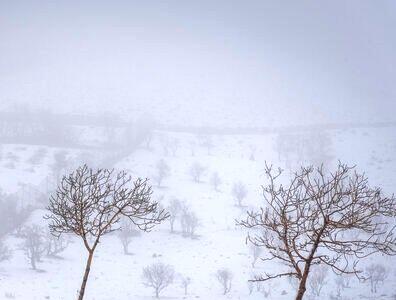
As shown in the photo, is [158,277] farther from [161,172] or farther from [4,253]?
[161,172]

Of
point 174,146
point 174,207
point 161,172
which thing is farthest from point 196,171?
point 174,146

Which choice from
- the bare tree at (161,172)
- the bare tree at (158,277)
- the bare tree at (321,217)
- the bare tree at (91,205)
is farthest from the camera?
the bare tree at (161,172)

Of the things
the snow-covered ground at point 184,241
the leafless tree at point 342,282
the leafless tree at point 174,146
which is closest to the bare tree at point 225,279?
the snow-covered ground at point 184,241

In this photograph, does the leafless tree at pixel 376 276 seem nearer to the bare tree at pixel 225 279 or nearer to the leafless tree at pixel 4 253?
the bare tree at pixel 225 279

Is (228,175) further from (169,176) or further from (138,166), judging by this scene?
(138,166)

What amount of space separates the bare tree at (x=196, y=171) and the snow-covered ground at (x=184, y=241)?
1416 millimetres

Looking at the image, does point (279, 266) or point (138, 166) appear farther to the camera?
point (138, 166)

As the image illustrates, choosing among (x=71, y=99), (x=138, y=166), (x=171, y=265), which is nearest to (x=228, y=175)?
(x=138, y=166)

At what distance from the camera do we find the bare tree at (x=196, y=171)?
92.4m

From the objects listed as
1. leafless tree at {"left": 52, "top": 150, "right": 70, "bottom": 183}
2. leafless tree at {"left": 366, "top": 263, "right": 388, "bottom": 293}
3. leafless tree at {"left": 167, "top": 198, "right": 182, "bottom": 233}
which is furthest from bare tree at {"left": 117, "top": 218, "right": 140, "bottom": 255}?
leafless tree at {"left": 366, "top": 263, "right": 388, "bottom": 293}

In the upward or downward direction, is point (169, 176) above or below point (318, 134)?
below

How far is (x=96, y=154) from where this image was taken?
100875mm

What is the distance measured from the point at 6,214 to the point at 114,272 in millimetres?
24580

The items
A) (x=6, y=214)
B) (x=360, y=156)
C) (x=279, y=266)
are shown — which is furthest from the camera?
(x=360, y=156)
